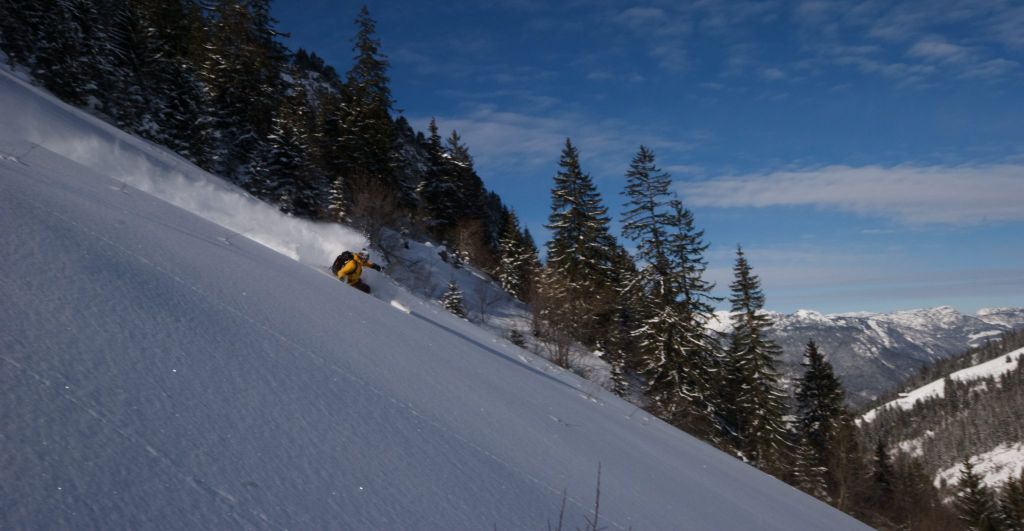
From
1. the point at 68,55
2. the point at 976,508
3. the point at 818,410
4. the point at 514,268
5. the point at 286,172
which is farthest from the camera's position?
the point at 976,508

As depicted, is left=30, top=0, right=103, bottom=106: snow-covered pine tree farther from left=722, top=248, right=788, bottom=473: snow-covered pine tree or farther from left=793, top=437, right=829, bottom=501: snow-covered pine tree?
left=793, top=437, right=829, bottom=501: snow-covered pine tree

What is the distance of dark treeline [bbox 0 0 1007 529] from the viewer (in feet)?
71.7

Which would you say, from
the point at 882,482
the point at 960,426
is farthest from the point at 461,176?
the point at 960,426

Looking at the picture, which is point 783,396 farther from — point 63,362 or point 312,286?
point 63,362

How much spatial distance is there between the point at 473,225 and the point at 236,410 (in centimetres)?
3610

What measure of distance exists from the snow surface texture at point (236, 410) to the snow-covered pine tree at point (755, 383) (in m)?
22.4

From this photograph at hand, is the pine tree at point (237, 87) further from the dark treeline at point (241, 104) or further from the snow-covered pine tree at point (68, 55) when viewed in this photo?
the snow-covered pine tree at point (68, 55)

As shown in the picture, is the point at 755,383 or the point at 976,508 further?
the point at 976,508

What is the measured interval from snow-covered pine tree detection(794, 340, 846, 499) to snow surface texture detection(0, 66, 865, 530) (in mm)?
29166

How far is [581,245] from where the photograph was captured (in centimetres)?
2892

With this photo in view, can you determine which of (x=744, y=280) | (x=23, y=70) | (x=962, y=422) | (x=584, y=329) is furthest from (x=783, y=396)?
(x=962, y=422)

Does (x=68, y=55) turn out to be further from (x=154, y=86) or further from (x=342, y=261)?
(x=342, y=261)

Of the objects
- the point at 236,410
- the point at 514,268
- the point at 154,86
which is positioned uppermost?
the point at 154,86

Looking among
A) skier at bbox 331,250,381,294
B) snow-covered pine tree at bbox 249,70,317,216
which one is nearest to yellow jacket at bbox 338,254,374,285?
skier at bbox 331,250,381,294
